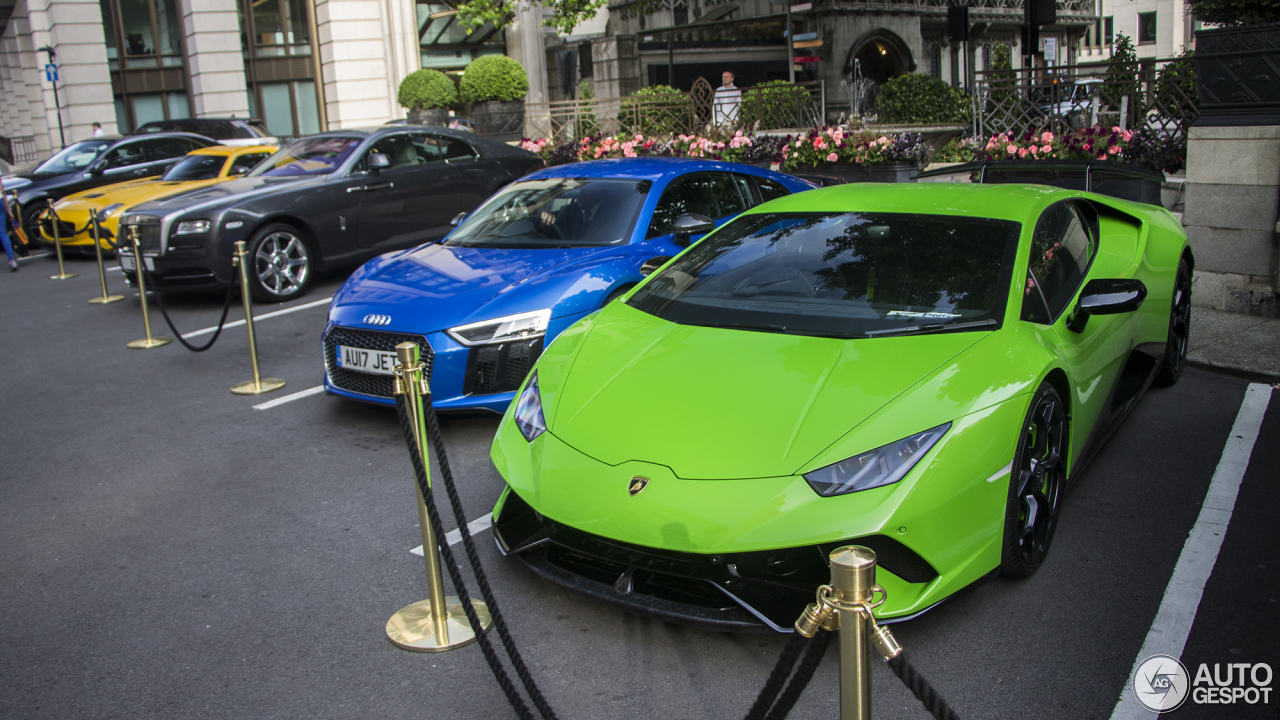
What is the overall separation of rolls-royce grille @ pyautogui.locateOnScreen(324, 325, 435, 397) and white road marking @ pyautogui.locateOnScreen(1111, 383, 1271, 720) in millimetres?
3498

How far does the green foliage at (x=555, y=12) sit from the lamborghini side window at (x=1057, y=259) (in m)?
15.3

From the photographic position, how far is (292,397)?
6551 mm

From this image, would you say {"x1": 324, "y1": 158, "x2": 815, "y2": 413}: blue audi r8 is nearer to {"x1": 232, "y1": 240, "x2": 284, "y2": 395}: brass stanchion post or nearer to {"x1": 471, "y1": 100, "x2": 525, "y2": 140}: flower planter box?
{"x1": 232, "y1": 240, "x2": 284, "y2": 395}: brass stanchion post

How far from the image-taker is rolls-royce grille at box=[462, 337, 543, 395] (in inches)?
204

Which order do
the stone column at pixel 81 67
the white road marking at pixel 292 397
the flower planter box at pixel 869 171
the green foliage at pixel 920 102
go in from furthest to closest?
1. the stone column at pixel 81 67
2. the green foliage at pixel 920 102
3. the flower planter box at pixel 869 171
4. the white road marking at pixel 292 397

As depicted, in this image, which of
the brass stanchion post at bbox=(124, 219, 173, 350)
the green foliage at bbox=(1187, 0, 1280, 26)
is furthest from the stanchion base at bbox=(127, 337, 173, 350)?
the green foliage at bbox=(1187, 0, 1280, 26)

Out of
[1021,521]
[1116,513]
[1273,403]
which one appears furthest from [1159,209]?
[1021,521]

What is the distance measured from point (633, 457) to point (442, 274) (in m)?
2.99

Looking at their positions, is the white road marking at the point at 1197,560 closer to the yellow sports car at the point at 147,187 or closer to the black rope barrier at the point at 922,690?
the black rope barrier at the point at 922,690

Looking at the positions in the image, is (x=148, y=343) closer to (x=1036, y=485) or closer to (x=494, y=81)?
(x=1036, y=485)

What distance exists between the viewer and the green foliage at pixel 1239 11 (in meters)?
7.57

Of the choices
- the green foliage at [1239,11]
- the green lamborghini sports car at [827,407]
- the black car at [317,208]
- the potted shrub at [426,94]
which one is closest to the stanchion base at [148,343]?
the black car at [317,208]

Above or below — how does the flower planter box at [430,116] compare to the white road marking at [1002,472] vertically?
above

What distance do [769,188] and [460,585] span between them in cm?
490
